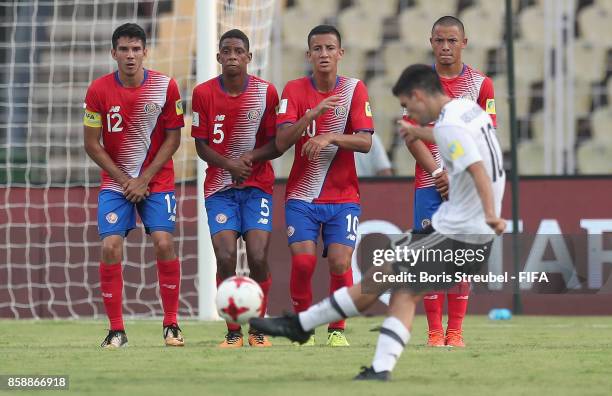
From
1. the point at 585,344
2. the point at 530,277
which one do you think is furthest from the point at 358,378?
the point at 530,277

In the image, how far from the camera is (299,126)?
27.9 feet

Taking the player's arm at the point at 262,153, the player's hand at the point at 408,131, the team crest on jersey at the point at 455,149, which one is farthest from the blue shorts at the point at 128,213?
the team crest on jersey at the point at 455,149

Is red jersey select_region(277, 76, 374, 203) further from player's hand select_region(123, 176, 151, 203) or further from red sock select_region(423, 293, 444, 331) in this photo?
Answer: player's hand select_region(123, 176, 151, 203)

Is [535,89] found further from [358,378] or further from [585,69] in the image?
[358,378]

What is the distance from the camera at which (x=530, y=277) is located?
13.9m

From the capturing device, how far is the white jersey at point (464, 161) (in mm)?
6250

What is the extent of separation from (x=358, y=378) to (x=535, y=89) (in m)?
10.0

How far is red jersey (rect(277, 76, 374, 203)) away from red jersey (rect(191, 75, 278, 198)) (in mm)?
229

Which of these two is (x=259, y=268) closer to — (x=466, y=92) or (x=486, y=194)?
(x=466, y=92)

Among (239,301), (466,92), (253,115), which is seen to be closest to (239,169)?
(253,115)

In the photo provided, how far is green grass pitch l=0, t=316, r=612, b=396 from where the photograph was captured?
598 cm

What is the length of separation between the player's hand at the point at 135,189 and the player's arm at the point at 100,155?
5 cm

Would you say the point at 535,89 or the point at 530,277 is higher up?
the point at 535,89

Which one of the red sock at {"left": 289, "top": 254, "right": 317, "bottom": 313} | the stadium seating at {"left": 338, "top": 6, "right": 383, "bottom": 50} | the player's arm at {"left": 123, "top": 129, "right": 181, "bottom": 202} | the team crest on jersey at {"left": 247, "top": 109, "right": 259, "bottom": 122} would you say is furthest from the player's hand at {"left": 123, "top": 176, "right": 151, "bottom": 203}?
the stadium seating at {"left": 338, "top": 6, "right": 383, "bottom": 50}
